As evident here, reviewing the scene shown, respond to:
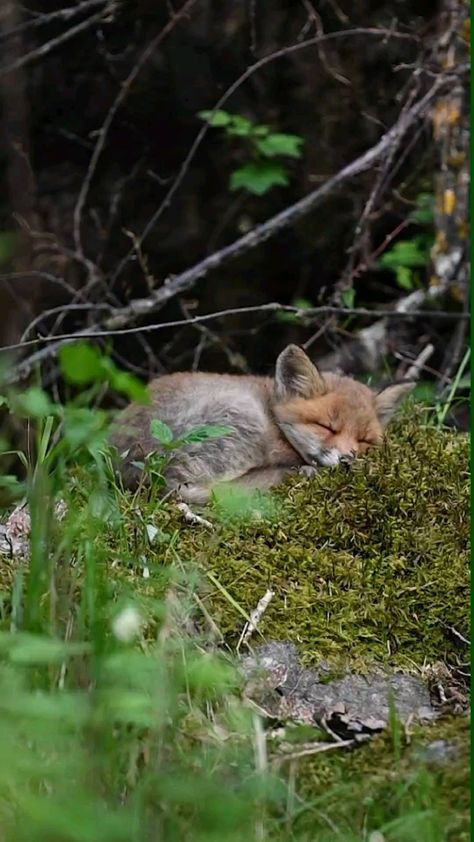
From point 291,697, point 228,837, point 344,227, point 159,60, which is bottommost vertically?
point 344,227

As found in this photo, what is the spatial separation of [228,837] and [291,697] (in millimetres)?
1007

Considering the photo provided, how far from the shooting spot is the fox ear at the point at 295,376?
15.9 ft

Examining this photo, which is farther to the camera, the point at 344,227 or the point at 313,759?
the point at 344,227

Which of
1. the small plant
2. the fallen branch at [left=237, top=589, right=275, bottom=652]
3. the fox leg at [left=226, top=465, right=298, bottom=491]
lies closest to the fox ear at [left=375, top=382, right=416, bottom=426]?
the fox leg at [left=226, top=465, right=298, bottom=491]

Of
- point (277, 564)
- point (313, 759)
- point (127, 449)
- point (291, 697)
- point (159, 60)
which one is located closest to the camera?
point (313, 759)

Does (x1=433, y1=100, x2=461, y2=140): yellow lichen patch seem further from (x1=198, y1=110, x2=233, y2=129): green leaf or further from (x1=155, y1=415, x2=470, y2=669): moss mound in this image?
(x1=155, y1=415, x2=470, y2=669): moss mound

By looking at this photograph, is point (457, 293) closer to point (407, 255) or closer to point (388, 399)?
point (407, 255)

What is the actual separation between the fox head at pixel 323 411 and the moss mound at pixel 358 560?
467mm

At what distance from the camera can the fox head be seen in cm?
474

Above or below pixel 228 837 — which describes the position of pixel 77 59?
above

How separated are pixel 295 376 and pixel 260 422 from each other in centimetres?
37

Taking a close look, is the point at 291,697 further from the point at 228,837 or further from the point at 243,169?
the point at 243,169

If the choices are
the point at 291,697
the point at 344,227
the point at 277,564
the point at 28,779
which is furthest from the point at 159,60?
the point at 28,779

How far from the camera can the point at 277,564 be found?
356cm
